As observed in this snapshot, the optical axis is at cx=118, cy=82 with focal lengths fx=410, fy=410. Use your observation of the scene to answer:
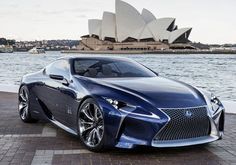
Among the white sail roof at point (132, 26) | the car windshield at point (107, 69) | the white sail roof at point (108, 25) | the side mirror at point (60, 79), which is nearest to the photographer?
the side mirror at point (60, 79)

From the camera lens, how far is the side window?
6312 mm

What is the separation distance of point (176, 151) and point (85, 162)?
127 cm

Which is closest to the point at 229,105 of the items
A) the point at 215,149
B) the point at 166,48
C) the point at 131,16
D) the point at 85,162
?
the point at 215,149

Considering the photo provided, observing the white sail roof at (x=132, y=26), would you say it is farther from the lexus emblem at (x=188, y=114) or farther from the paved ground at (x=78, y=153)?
the lexus emblem at (x=188, y=114)

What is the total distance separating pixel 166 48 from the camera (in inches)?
4134

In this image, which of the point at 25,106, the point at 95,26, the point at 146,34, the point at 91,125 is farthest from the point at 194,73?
the point at 95,26

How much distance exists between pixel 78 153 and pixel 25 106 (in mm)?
2625

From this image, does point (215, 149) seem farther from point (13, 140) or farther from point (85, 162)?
point (13, 140)

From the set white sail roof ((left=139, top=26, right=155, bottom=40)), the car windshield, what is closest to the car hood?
the car windshield

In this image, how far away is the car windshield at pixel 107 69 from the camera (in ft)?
20.3

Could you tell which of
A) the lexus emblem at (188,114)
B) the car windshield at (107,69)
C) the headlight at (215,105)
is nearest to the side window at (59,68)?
the car windshield at (107,69)

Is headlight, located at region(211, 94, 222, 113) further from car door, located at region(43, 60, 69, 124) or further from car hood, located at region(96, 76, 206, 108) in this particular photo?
car door, located at region(43, 60, 69, 124)

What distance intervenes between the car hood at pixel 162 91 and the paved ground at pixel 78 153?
2.19 ft

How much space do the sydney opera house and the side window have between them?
259 ft
